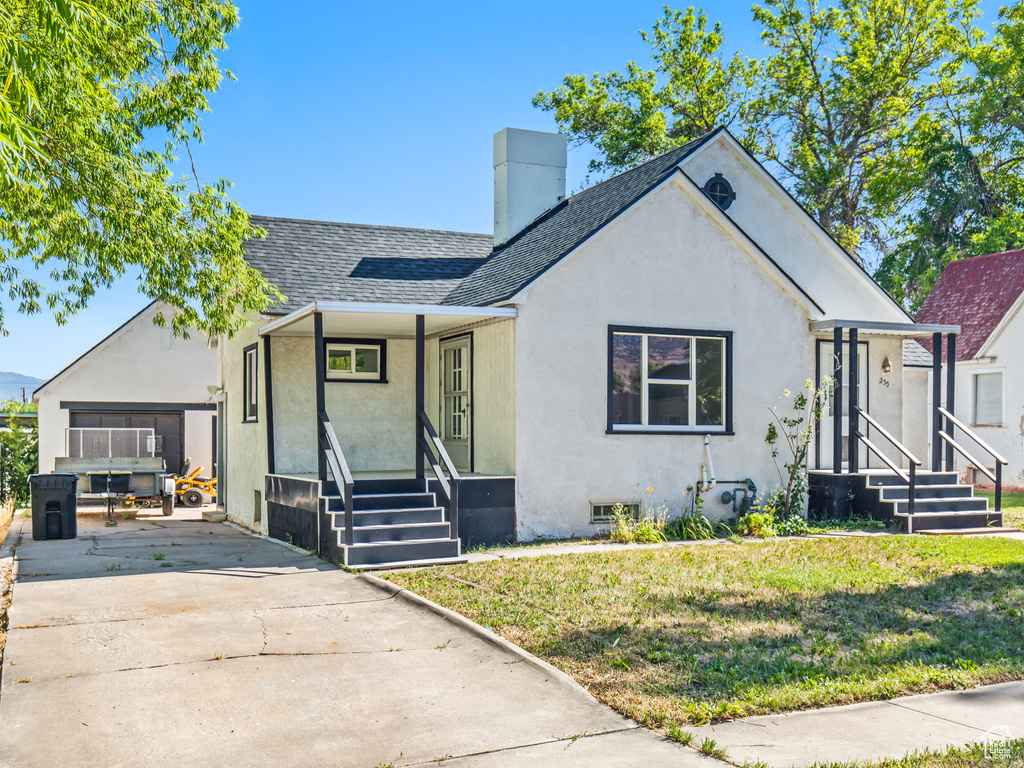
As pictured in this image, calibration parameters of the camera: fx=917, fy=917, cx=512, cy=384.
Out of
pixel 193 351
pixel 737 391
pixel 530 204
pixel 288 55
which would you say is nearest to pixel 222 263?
pixel 288 55

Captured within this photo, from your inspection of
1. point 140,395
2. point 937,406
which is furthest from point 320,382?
point 140,395

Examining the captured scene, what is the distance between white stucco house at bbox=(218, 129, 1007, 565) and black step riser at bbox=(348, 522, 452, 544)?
2cm

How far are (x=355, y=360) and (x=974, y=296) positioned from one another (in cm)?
1777

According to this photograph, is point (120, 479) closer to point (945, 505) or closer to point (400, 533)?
point (400, 533)

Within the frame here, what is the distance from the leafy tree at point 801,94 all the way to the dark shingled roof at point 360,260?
614 inches

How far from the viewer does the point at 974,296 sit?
24328 mm

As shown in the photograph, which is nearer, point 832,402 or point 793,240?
point 832,402

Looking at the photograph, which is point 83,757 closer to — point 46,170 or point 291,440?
point 46,170

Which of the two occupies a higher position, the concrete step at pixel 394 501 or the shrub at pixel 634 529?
the concrete step at pixel 394 501

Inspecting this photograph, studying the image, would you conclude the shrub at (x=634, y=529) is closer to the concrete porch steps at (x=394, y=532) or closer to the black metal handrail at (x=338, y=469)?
the concrete porch steps at (x=394, y=532)

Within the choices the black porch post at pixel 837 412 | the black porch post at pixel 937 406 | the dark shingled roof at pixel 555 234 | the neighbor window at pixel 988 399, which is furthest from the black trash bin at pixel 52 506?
the neighbor window at pixel 988 399

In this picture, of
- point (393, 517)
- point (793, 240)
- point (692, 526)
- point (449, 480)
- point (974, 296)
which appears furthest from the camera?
point (974, 296)

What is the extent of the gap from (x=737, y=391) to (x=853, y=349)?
212 centimetres

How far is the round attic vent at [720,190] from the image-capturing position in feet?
52.0
